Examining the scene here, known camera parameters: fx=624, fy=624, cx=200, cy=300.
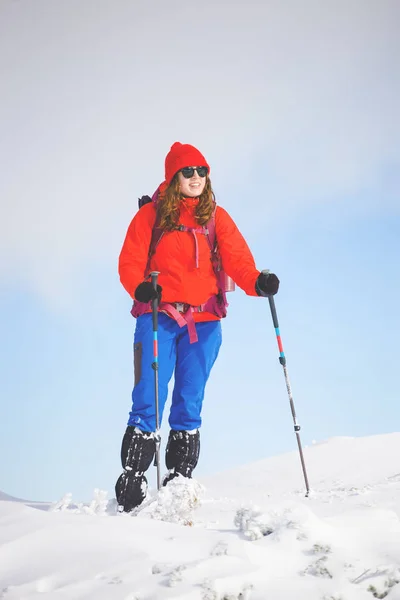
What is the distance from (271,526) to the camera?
10.4 ft

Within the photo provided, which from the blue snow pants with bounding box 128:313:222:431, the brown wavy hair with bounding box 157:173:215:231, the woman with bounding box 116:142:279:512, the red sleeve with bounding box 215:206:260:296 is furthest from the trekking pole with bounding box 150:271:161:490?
the red sleeve with bounding box 215:206:260:296

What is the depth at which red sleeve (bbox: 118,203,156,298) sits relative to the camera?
5.35 metres

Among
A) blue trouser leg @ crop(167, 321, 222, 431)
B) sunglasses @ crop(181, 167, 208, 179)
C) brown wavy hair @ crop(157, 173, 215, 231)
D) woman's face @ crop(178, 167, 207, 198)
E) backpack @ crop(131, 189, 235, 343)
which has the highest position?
sunglasses @ crop(181, 167, 208, 179)

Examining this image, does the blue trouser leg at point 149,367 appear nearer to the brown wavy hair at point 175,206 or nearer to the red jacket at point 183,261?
the red jacket at point 183,261

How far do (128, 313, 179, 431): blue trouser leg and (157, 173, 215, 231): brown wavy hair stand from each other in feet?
2.70

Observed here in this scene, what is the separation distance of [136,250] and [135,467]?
1850mm

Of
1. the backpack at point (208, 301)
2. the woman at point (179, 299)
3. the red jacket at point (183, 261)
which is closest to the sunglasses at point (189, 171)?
the woman at point (179, 299)

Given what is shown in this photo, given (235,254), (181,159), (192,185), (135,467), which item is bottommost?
(135,467)

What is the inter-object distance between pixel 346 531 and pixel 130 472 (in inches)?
94.6

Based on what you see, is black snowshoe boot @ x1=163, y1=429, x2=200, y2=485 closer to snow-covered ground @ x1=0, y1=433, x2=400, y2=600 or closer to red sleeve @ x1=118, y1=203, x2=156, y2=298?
red sleeve @ x1=118, y1=203, x2=156, y2=298

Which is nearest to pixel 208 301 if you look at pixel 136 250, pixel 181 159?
pixel 136 250

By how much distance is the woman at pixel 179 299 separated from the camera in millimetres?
5207

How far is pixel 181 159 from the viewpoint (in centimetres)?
557

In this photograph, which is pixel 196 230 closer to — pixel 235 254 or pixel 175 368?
pixel 235 254
